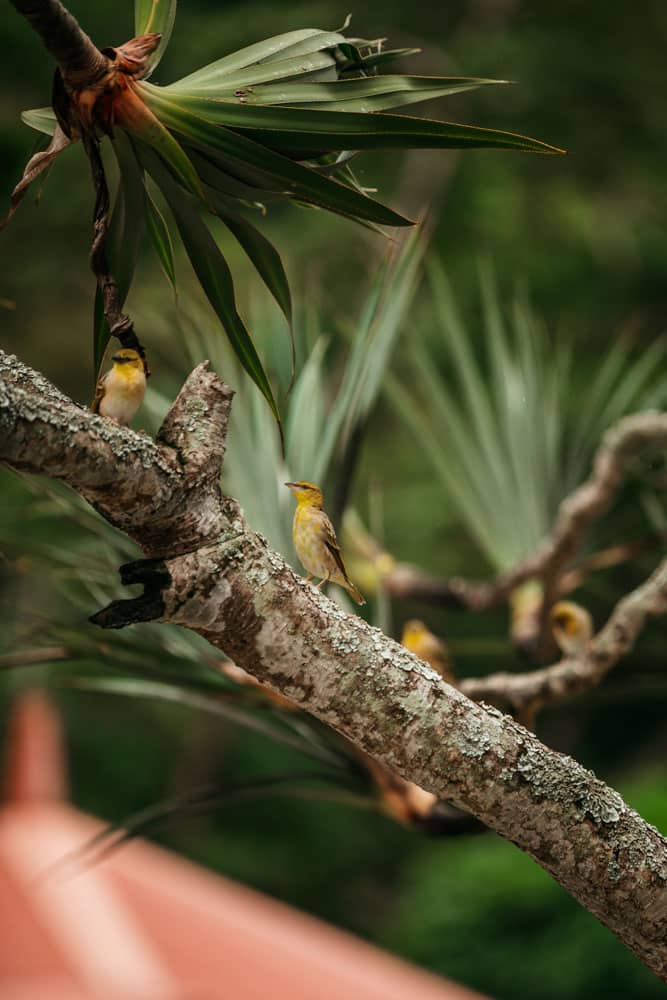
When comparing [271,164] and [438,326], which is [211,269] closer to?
[271,164]

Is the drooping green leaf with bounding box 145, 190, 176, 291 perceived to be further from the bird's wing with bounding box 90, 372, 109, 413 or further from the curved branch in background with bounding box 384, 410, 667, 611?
the curved branch in background with bounding box 384, 410, 667, 611

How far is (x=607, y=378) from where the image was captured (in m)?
1.96

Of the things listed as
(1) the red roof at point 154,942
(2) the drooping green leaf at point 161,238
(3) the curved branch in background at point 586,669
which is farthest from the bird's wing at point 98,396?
(1) the red roof at point 154,942

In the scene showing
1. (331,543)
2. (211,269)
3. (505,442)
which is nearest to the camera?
(211,269)

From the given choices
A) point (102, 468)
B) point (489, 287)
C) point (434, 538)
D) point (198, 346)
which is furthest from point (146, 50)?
point (434, 538)

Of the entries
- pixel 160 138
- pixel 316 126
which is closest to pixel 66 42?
pixel 160 138

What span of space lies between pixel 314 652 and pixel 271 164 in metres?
0.40

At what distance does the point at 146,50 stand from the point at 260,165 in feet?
0.41

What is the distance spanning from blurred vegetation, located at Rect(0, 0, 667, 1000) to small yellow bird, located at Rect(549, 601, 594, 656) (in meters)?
2.80

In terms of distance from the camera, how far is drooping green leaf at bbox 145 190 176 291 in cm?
101

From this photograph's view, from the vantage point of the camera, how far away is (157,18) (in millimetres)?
984

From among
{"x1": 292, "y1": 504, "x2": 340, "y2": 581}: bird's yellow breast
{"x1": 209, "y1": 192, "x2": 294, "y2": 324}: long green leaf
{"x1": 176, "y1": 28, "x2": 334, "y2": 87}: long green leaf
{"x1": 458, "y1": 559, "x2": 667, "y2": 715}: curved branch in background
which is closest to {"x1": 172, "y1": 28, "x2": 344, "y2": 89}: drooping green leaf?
{"x1": 176, "y1": 28, "x2": 334, "y2": 87}: long green leaf

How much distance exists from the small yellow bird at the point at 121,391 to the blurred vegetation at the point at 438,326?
3491mm

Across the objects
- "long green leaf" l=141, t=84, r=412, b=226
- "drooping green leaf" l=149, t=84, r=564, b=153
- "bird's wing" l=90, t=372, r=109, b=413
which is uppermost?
"drooping green leaf" l=149, t=84, r=564, b=153
